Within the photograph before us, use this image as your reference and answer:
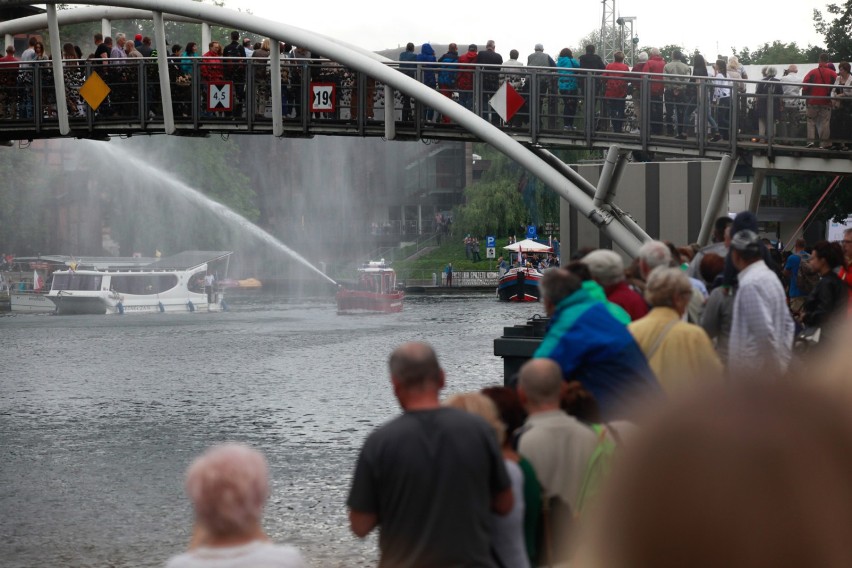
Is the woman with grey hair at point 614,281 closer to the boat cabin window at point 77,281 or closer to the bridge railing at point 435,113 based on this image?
the bridge railing at point 435,113

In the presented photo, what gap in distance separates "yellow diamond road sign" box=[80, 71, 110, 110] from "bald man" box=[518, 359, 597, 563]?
897 inches

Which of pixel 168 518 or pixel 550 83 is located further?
pixel 550 83

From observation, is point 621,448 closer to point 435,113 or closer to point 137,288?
point 435,113

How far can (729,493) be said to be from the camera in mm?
1532

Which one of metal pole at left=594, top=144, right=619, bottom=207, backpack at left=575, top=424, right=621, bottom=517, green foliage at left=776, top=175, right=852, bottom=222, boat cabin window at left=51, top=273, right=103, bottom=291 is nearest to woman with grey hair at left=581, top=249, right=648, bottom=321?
backpack at left=575, top=424, right=621, bottom=517

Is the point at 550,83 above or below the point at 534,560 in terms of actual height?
above

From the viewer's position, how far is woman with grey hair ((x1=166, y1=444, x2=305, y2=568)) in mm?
3047

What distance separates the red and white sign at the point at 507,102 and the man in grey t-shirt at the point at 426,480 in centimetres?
1974

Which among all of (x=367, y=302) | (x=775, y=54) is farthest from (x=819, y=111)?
(x=775, y=54)

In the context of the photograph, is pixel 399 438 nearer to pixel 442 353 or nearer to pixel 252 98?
pixel 252 98

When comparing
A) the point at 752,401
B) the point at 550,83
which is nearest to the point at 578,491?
the point at 752,401

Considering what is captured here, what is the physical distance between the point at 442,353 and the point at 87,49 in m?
46.9

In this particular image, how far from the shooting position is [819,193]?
47938 mm

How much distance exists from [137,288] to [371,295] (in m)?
13.7
